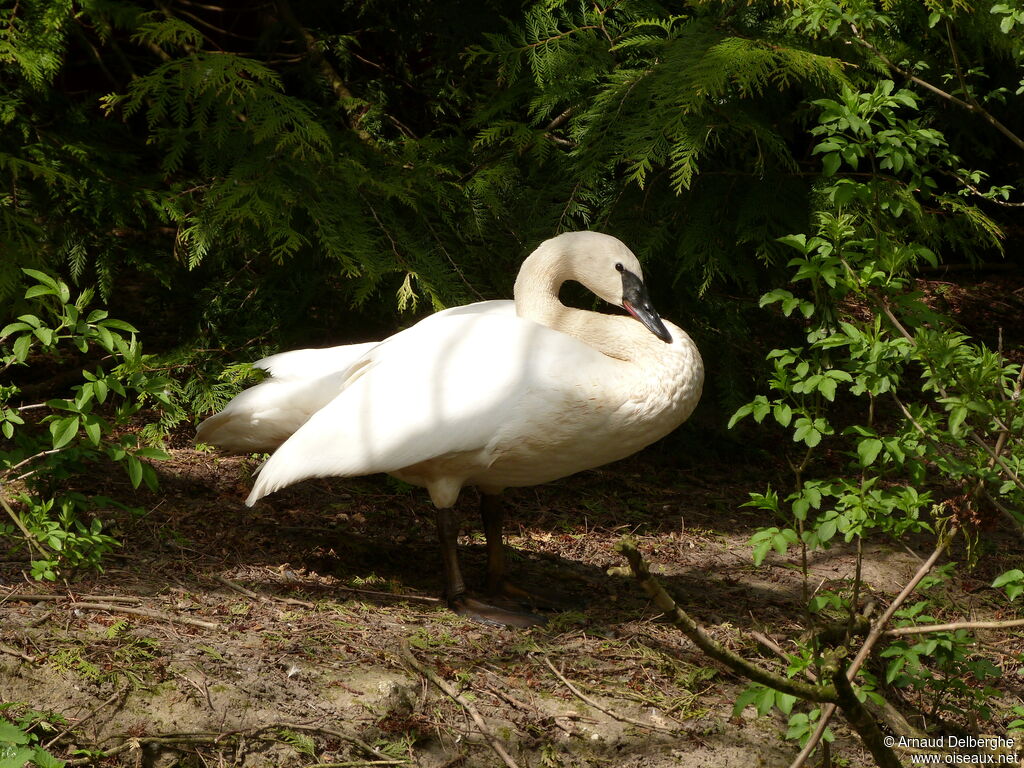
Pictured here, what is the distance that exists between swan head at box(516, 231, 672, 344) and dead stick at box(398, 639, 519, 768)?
1.51m

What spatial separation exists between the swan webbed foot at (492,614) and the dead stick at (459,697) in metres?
0.43

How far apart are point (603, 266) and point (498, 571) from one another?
123 cm

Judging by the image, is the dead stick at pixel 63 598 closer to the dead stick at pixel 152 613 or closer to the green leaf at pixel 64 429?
the dead stick at pixel 152 613

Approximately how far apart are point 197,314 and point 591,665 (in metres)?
2.48

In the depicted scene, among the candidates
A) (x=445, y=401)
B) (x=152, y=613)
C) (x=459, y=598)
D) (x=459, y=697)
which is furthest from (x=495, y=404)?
(x=152, y=613)

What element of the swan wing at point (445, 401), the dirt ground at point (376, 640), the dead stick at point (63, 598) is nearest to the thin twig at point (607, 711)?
the dirt ground at point (376, 640)

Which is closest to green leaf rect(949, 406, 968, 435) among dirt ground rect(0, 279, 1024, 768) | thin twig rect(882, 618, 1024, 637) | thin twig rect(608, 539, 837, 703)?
thin twig rect(882, 618, 1024, 637)

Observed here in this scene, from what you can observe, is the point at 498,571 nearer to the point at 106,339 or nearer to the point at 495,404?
the point at 495,404

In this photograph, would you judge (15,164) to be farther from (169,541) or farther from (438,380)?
(438,380)

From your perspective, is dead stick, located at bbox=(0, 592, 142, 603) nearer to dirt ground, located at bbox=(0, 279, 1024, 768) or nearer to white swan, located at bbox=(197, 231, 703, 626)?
dirt ground, located at bbox=(0, 279, 1024, 768)

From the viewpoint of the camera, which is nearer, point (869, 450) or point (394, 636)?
point (869, 450)

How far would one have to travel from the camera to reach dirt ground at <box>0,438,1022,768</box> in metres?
2.94

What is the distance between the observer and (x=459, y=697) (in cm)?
320

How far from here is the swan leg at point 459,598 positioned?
3.89m
